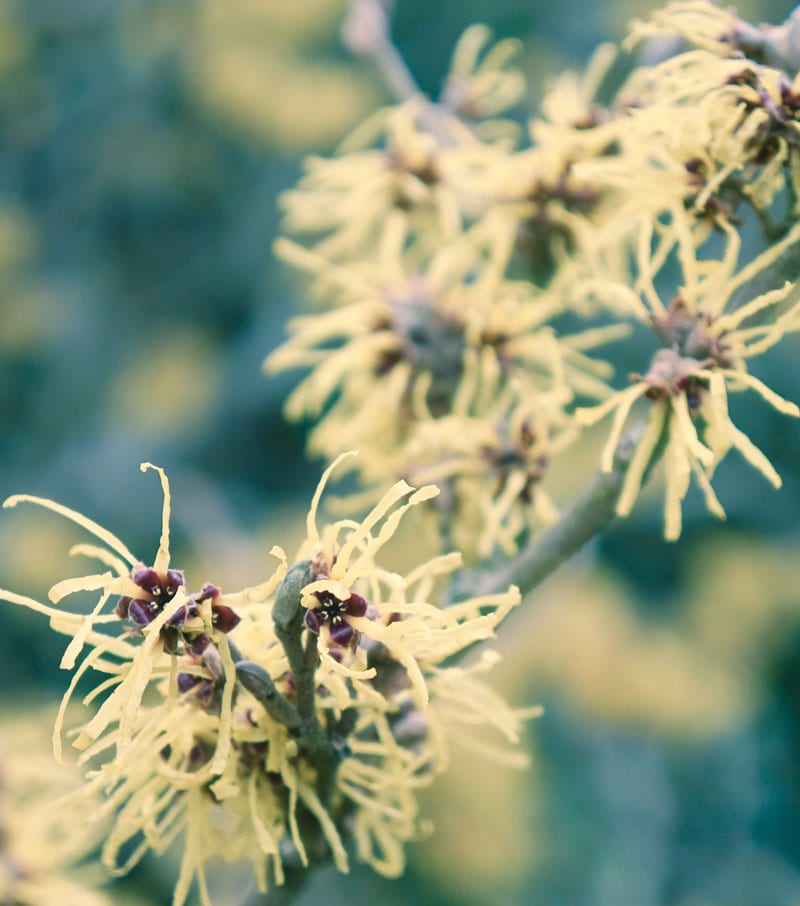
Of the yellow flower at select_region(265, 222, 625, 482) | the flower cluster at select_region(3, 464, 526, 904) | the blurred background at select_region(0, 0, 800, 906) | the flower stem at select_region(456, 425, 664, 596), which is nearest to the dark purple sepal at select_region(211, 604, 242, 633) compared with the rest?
the flower cluster at select_region(3, 464, 526, 904)

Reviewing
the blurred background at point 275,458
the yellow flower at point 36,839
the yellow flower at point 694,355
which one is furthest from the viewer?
the blurred background at point 275,458

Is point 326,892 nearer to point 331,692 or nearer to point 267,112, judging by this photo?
point 331,692

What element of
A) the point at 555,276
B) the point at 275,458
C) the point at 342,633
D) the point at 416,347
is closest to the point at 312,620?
the point at 342,633

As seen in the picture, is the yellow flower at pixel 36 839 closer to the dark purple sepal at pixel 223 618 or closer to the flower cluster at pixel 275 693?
the flower cluster at pixel 275 693

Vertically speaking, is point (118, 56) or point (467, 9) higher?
point (118, 56)

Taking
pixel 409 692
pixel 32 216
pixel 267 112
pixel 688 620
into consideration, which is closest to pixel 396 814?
pixel 409 692

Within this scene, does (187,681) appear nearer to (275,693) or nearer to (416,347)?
A: (275,693)

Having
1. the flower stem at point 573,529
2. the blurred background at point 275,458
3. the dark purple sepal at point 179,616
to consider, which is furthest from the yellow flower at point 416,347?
the blurred background at point 275,458
